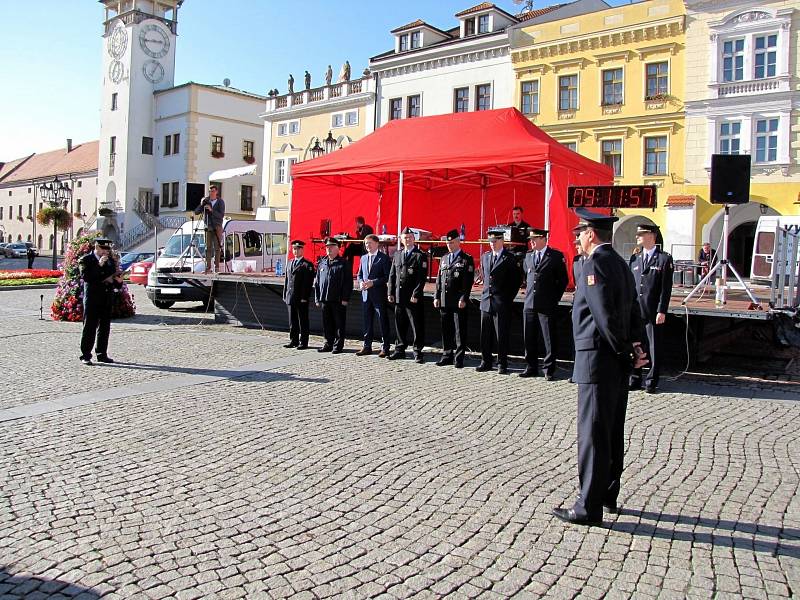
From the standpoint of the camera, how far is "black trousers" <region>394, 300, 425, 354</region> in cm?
1139

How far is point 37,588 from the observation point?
3502 millimetres

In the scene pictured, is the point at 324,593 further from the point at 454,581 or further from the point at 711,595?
the point at 711,595

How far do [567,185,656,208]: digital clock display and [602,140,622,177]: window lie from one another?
20.4 meters

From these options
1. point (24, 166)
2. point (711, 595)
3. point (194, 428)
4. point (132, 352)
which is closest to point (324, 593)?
point (711, 595)

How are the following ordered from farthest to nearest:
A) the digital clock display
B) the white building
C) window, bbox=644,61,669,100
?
the white building, window, bbox=644,61,669,100, the digital clock display

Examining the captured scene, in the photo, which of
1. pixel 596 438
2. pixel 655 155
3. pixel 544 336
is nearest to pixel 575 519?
pixel 596 438

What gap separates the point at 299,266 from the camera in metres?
12.6

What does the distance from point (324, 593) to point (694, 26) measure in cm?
2995

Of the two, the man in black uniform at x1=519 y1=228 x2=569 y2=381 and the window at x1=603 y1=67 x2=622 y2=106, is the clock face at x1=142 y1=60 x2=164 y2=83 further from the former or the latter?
the man in black uniform at x1=519 y1=228 x2=569 y2=381

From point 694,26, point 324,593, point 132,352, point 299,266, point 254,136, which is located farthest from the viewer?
point 254,136

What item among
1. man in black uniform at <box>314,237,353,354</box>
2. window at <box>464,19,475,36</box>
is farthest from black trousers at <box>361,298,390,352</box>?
window at <box>464,19,475,36</box>

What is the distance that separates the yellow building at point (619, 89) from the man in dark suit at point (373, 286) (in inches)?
766

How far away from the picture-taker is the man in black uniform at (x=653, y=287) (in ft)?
29.0

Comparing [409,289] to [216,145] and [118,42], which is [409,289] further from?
[118,42]
